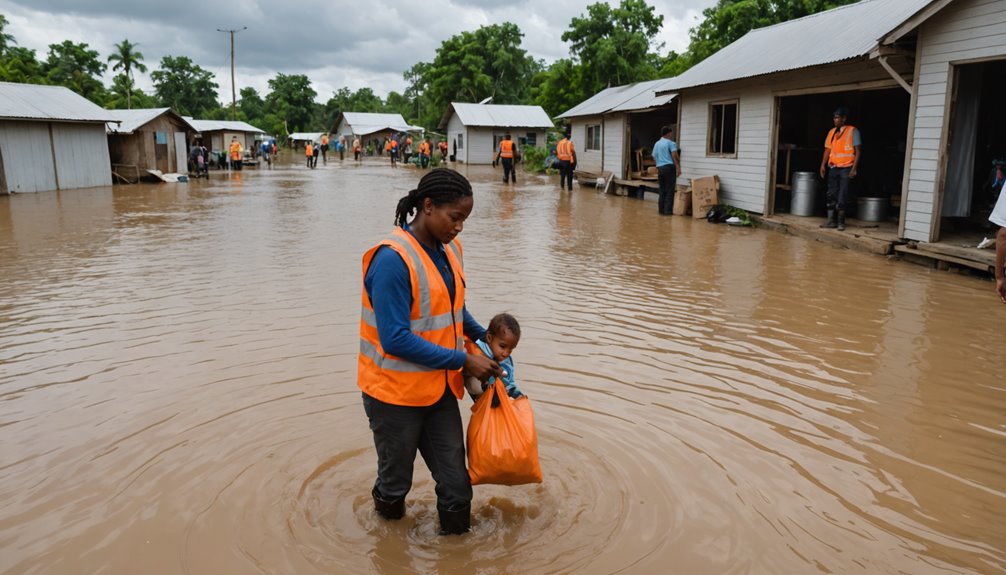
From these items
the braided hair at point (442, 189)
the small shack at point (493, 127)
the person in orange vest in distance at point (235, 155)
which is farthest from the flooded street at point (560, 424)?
the small shack at point (493, 127)

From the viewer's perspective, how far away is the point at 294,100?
280ft

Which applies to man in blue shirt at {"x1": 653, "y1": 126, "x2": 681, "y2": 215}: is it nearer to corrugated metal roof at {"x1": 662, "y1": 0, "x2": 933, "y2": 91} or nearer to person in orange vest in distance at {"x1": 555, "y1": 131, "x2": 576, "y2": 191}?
corrugated metal roof at {"x1": 662, "y1": 0, "x2": 933, "y2": 91}

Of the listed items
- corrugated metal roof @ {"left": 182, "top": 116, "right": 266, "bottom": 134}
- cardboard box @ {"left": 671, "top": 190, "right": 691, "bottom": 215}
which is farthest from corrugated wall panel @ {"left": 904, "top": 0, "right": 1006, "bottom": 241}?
corrugated metal roof @ {"left": 182, "top": 116, "right": 266, "bottom": 134}

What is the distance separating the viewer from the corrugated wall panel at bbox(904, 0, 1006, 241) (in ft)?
30.4

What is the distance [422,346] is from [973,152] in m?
10.8

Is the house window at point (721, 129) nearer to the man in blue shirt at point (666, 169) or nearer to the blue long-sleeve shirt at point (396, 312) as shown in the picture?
the man in blue shirt at point (666, 169)

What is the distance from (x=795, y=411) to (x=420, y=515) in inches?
107

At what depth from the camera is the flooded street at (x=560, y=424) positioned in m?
3.42

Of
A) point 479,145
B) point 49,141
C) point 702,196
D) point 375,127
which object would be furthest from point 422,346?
point 375,127

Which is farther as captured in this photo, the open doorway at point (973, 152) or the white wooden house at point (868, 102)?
the open doorway at point (973, 152)

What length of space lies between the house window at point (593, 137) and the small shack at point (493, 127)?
1620 centimetres

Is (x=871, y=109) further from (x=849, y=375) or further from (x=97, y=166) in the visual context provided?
(x=97, y=166)

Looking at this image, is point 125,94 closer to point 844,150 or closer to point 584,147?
point 584,147

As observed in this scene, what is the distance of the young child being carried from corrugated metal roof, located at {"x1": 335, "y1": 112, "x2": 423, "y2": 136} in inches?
A: 2377
